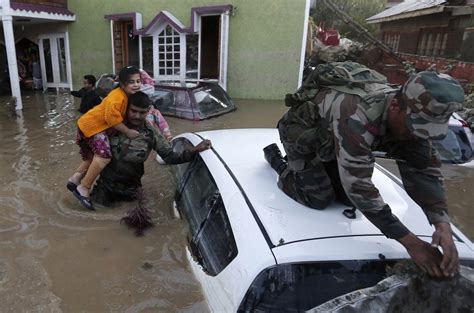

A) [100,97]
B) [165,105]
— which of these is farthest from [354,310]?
[165,105]

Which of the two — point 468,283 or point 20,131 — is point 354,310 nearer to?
point 468,283

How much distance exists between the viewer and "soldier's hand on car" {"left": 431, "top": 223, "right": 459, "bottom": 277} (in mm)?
1597

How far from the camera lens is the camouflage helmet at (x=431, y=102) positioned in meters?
1.53

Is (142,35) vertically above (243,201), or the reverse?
(142,35)

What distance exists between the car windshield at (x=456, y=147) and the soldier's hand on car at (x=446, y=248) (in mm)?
3733

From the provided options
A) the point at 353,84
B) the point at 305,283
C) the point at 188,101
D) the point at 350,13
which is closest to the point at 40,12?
the point at 188,101

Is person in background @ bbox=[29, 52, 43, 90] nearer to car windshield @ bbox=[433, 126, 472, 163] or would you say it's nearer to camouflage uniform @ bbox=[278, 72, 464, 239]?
car windshield @ bbox=[433, 126, 472, 163]

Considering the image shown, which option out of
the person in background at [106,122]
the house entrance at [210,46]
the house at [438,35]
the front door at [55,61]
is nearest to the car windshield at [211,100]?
the person in background at [106,122]

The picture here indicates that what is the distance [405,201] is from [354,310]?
1.00 m

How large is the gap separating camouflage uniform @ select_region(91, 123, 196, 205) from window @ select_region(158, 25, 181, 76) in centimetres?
895

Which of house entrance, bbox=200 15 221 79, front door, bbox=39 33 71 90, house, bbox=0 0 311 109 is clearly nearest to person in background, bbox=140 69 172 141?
house, bbox=0 0 311 109

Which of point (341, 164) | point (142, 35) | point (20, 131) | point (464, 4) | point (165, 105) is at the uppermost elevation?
point (464, 4)

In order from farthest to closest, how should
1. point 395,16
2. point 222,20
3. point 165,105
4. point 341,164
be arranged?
point 395,16
point 222,20
point 165,105
point 341,164

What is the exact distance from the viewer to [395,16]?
48.5 ft
